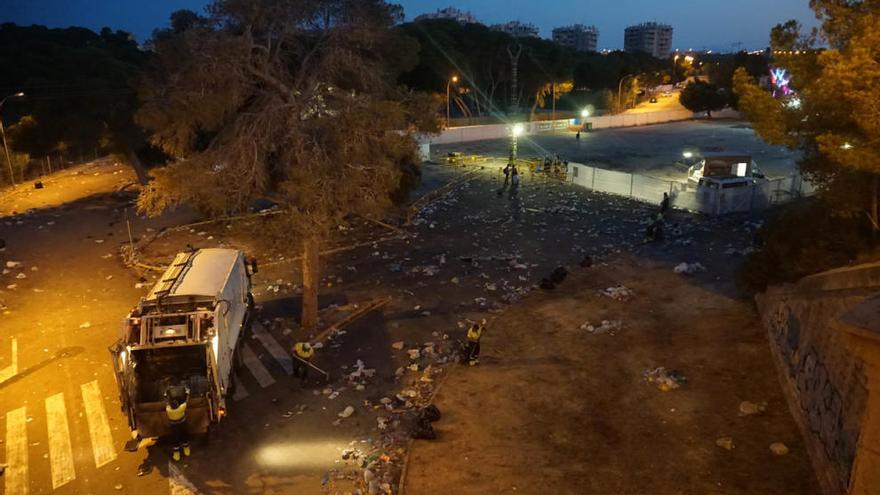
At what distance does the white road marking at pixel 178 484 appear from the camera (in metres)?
7.46

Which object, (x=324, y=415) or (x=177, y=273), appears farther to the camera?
(x=177, y=273)

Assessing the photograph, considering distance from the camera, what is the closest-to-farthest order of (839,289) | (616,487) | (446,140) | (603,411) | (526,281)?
1. (616,487)
2. (839,289)
3. (603,411)
4. (526,281)
5. (446,140)

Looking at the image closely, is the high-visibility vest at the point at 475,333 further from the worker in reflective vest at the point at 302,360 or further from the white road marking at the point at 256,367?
the white road marking at the point at 256,367

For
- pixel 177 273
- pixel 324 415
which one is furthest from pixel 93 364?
pixel 324 415

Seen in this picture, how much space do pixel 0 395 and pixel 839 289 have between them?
1307 cm

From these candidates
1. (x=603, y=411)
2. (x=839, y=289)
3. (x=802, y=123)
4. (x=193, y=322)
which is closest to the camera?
(x=839, y=289)

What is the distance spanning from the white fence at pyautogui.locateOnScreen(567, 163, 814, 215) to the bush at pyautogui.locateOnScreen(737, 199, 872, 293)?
31.7 ft

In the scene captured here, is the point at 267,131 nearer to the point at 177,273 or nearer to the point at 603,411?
the point at 177,273

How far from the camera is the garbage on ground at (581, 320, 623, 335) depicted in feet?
38.2

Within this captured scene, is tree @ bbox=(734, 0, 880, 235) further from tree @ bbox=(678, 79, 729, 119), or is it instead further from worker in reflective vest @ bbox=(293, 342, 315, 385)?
tree @ bbox=(678, 79, 729, 119)

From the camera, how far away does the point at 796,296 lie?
9.25 m

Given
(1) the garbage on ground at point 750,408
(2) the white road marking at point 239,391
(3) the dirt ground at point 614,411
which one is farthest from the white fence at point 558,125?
(1) the garbage on ground at point 750,408

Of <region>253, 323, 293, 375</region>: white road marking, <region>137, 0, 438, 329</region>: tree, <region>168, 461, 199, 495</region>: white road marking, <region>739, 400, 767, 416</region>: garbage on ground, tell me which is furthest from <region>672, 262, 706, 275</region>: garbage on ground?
<region>168, 461, 199, 495</region>: white road marking

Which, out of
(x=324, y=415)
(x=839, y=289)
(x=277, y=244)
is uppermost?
(x=839, y=289)
